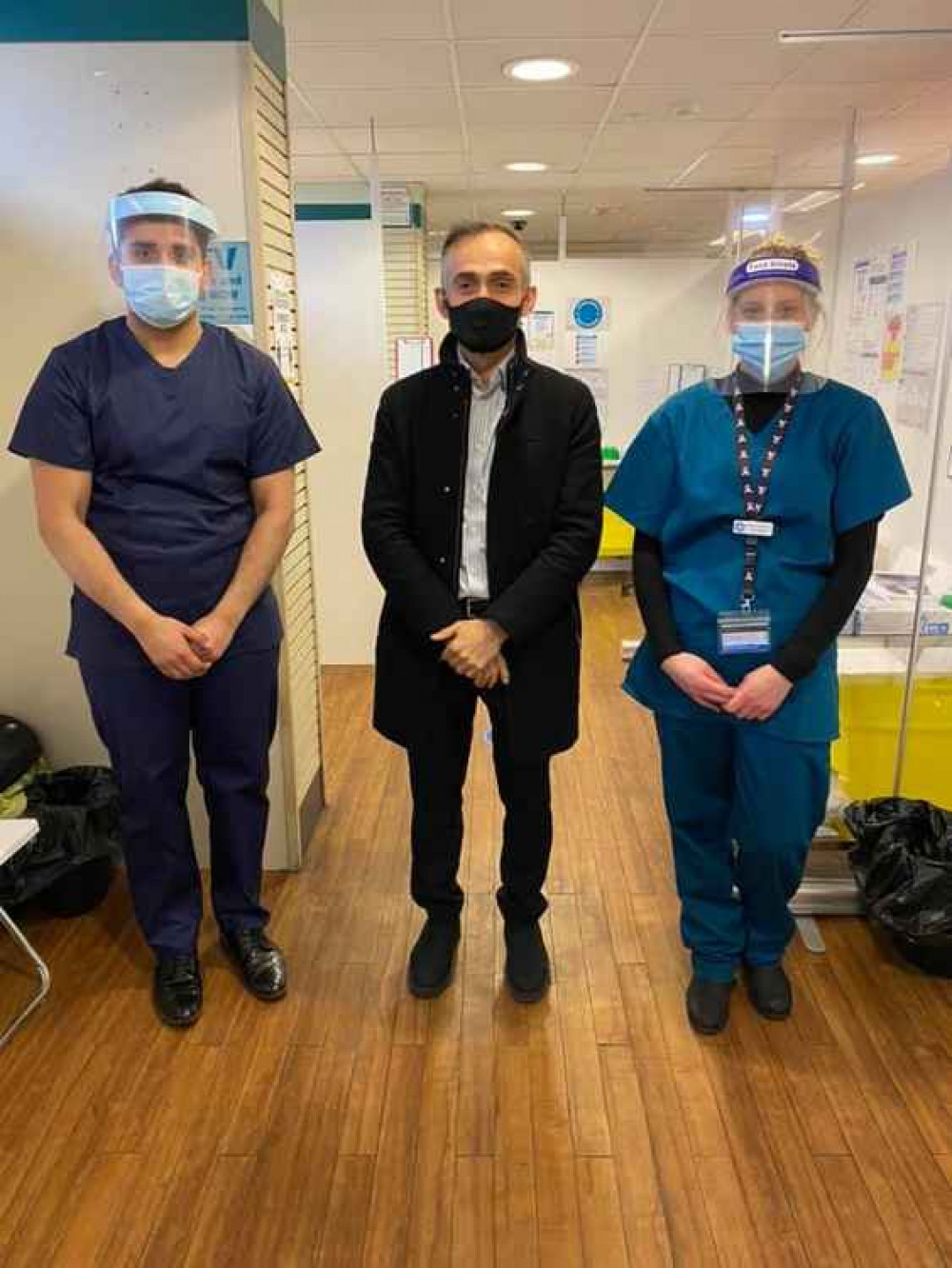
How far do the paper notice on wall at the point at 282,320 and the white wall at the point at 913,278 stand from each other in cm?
158

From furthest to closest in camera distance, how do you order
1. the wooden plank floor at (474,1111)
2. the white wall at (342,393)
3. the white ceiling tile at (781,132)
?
the white ceiling tile at (781,132) < the white wall at (342,393) < the wooden plank floor at (474,1111)

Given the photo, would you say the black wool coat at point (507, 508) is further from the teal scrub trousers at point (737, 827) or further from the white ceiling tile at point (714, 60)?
the white ceiling tile at point (714, 60)

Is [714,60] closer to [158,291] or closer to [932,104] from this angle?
[932,104]

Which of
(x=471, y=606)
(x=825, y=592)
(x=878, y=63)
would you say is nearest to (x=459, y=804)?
(x=471, y=606)

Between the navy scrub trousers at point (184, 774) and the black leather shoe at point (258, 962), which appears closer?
the navy scrub trousers at point (184, 774)

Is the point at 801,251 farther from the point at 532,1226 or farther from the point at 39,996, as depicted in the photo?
the point at 39,996

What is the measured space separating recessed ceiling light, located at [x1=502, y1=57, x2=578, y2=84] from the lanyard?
2331 millimetres

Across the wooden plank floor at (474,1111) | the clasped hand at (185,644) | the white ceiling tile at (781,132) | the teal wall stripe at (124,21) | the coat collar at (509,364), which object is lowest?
the wooden plank floor at (474,1111)

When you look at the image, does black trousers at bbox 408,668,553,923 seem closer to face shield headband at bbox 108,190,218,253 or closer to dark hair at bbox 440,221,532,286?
dark hair at bbox 440,221,532,286

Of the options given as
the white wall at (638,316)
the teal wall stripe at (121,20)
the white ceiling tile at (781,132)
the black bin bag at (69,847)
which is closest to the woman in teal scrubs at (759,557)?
the teal wall stripe at (121,20)

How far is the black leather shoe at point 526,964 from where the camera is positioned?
2.24 m

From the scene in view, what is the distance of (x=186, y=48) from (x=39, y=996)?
227 cm

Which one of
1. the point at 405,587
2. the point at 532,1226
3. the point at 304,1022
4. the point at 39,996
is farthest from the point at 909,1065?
the point at 39,996

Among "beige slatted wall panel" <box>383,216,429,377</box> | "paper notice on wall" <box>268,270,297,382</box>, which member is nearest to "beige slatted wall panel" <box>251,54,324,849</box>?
"paper notice on wall" <box>268,270,297,382</box>
